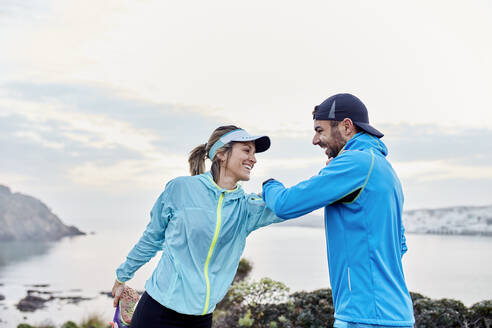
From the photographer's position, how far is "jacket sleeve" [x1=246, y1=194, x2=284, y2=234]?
304cm

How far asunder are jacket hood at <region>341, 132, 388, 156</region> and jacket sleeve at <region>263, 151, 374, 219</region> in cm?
12

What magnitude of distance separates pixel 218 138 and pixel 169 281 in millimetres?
887

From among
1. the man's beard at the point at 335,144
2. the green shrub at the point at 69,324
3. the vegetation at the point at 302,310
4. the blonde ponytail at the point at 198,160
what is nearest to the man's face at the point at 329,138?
the man's beard at the point at 335,144

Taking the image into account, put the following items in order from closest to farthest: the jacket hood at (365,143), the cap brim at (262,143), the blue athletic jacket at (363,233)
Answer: the blue athletic jacket at (363,233), the jacket hood at (365,143), the cap brim at (262,143)

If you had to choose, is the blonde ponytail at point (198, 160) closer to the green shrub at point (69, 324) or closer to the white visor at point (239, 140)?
the white visor at point (239, 140)

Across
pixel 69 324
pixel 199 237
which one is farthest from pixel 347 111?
pixel 69 324

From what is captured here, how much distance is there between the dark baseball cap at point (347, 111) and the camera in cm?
270

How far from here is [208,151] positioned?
325cm

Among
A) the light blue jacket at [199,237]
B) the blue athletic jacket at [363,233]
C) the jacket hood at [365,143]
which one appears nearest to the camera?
the blue athletic jacket at [363,233]

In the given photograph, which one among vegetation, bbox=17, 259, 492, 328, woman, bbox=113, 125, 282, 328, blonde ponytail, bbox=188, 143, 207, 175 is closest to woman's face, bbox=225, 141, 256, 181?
woman, bbox=113, 125, 282, 328

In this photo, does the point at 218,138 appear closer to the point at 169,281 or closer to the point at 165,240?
the point at 165,240

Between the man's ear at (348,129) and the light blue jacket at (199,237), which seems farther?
the light blue jacket at (199,237)

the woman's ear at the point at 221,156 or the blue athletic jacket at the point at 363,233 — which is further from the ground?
the woman's ear at the point at 221,156


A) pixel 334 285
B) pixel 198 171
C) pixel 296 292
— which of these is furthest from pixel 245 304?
pixel 334 285
